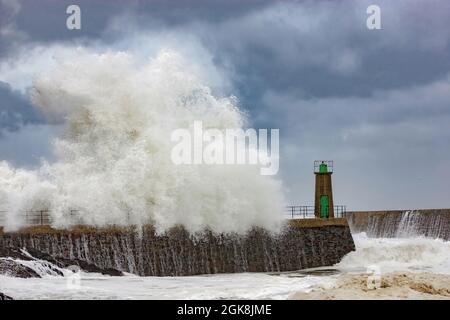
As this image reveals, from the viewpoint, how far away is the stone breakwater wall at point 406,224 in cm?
3072

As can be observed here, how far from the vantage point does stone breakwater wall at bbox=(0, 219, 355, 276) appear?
18.5m

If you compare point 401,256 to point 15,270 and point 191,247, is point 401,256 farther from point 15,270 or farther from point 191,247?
point 15,270

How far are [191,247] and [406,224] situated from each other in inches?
575

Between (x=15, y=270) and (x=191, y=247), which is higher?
(x=191, y=247)

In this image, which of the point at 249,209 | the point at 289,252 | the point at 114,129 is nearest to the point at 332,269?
the point at 289,252

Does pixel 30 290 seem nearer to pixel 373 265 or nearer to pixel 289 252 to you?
pixel 289 252

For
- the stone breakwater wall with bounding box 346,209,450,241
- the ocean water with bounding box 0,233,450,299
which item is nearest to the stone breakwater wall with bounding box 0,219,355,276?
the ocean water with bounding box 0,233,450,299

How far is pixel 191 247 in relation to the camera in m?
20.0

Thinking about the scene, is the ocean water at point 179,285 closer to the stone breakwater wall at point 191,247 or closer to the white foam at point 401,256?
the white foam at point 401,256

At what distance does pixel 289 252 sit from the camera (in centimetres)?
2189

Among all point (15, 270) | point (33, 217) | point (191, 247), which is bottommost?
point (15, 270)

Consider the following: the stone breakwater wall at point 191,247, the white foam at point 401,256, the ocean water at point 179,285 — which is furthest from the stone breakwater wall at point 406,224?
the stone breakwater wall at point 191,247

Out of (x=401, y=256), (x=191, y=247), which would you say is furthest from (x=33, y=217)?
Result: (x=401, y=256)

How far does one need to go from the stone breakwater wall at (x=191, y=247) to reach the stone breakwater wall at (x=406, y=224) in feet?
28.5
